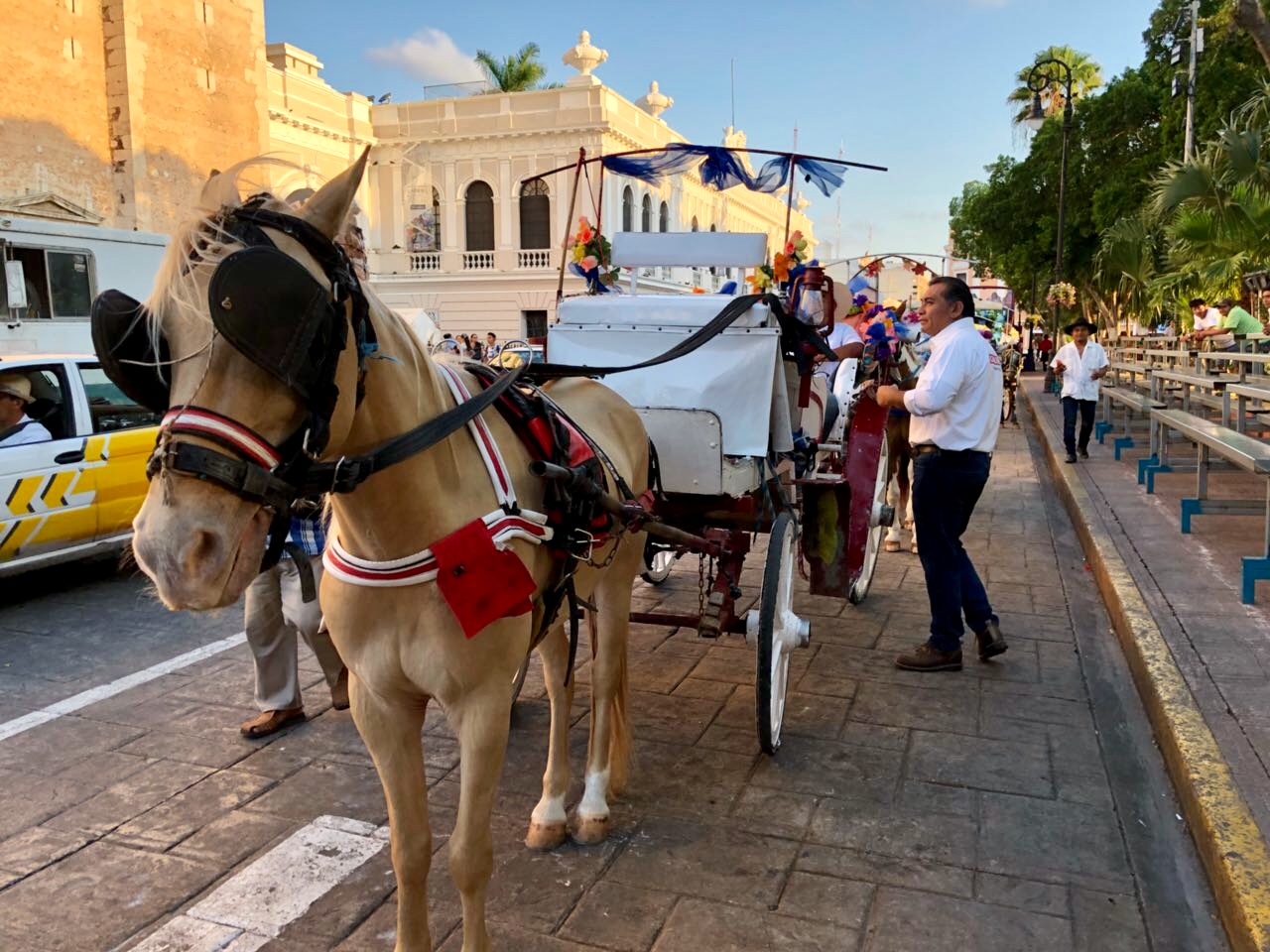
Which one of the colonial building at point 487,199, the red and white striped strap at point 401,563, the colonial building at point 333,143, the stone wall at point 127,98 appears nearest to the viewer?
the red and white striped strap at point 401,563

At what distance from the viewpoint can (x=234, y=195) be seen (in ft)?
6.36

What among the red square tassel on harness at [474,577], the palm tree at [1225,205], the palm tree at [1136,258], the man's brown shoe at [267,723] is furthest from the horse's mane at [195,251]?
the palm tree at [1136,258]

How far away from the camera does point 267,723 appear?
4383 millimetres

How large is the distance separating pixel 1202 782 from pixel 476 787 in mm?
2747

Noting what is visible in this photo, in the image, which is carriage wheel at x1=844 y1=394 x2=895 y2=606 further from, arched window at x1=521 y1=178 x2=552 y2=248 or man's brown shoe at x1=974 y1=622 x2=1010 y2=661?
arched window at x1=521 y1=178 x2=552 y2=248

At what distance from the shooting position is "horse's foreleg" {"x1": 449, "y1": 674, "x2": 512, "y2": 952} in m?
2.52

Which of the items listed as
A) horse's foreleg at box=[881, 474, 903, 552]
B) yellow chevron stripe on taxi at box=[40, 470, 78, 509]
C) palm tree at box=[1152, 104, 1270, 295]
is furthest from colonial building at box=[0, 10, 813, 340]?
yellow chevron stripe on taxi at box=[40, 470, 78, 509]

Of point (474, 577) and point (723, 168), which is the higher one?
point (723, 168)

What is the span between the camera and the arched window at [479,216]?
37.4 meters

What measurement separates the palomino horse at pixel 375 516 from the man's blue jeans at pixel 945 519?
7.45ft

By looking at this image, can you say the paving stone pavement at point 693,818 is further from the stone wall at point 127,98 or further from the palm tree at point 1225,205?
the stone wall at point 127,98

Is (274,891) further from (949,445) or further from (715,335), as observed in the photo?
(949,445)

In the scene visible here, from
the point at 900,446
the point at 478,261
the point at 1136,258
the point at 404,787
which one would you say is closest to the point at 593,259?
the point at 404,787

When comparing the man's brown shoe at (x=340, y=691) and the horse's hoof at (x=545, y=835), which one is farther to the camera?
the man's brown shoe at (x=340, y=691)
